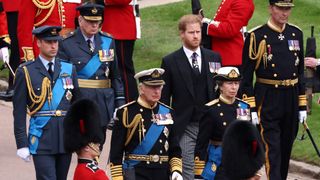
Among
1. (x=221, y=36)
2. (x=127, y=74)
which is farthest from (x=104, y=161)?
(x=221, y=36)

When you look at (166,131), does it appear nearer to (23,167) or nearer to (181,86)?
(181,86)

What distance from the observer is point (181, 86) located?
1183 centimetres

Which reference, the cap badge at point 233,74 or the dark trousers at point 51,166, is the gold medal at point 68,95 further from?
the cap badge at point 233,74

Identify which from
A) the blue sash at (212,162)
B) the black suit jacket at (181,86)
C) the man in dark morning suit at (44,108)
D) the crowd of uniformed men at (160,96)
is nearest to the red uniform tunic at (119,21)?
the crowd of uniformed men at (160,96)

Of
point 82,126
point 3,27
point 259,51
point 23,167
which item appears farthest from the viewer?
point 3,27

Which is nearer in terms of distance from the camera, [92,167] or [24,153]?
[92,167]

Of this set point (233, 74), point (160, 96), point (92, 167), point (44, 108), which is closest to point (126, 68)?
point (160, 96)

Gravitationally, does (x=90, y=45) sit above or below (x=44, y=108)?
above

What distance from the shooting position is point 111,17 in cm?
1415

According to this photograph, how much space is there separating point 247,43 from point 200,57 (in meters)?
0.86

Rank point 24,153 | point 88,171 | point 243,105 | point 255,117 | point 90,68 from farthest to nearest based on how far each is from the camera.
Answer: point 255,117, point 90,68, point 243,105, point 24,153, point 88,171

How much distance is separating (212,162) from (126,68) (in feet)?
10.9

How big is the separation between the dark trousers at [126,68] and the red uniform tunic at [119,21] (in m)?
0.09

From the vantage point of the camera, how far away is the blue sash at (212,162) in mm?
11102
